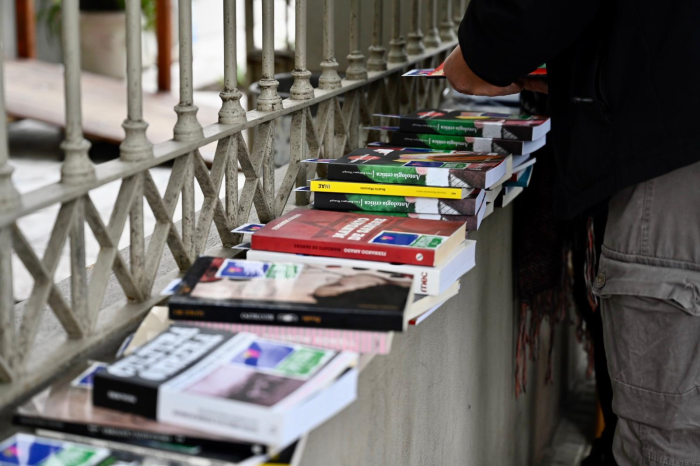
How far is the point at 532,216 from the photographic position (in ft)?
7.20

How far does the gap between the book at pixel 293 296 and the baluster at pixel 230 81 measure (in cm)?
31

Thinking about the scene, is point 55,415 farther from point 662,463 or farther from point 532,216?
point 532,216

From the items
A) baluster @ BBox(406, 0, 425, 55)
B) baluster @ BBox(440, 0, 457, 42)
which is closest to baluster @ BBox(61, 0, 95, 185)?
baluster @ BBox(406, 0, 425, 55)

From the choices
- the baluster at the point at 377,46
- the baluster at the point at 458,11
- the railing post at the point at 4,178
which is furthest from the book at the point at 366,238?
the baluster at the point at 458,11

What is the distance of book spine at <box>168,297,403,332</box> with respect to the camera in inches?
40.0

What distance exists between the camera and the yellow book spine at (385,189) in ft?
4.82

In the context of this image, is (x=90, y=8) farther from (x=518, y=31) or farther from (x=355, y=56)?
(x=518, y=31)

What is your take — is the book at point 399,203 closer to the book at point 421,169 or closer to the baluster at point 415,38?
the book at point 421,169

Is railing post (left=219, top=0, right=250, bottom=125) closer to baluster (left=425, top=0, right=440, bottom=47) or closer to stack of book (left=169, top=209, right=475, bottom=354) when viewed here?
stack of book (left=169, top=209, right=475, bottom=354)

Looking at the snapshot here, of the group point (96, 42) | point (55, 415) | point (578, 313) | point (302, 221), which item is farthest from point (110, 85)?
point (55, 415)

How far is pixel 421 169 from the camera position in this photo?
150cm

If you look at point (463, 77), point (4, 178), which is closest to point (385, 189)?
point (463, 77)

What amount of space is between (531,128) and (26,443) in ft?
4.04

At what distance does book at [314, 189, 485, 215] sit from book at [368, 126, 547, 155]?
26cm
